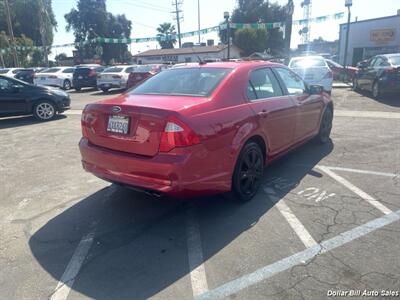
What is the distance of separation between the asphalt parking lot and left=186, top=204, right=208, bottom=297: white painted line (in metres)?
0.01

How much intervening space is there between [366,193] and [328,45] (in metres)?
71.6

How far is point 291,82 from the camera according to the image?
5117 mm

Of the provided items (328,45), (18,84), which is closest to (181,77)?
(18,84)

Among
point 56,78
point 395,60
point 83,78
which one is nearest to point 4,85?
point 83,78

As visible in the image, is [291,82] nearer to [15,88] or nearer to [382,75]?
[15,88]

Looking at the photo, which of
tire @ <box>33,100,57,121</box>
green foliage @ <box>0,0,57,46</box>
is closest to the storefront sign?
tire @ <box>33,100,57,121</box>

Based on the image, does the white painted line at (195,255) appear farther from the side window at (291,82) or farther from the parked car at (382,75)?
the parked car at (382,75)

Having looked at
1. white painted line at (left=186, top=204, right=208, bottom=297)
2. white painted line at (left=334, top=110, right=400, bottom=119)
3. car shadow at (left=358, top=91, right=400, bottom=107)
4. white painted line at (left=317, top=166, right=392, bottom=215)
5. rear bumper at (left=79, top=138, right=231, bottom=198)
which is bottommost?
car shadow at (left=358, top=91, right=400, bottom=107)

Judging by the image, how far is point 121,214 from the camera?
3.81 m

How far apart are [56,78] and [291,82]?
19.6m

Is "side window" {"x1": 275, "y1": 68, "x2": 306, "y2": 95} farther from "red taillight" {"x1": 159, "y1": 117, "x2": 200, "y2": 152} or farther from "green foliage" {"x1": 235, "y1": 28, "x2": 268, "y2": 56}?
"green foliage" {"x1": 235, "y1": 28, "x2": 268, "y2": 56}

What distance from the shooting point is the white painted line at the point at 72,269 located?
2560mm

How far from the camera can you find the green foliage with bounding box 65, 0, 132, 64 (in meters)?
63.0

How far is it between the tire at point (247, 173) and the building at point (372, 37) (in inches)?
995
